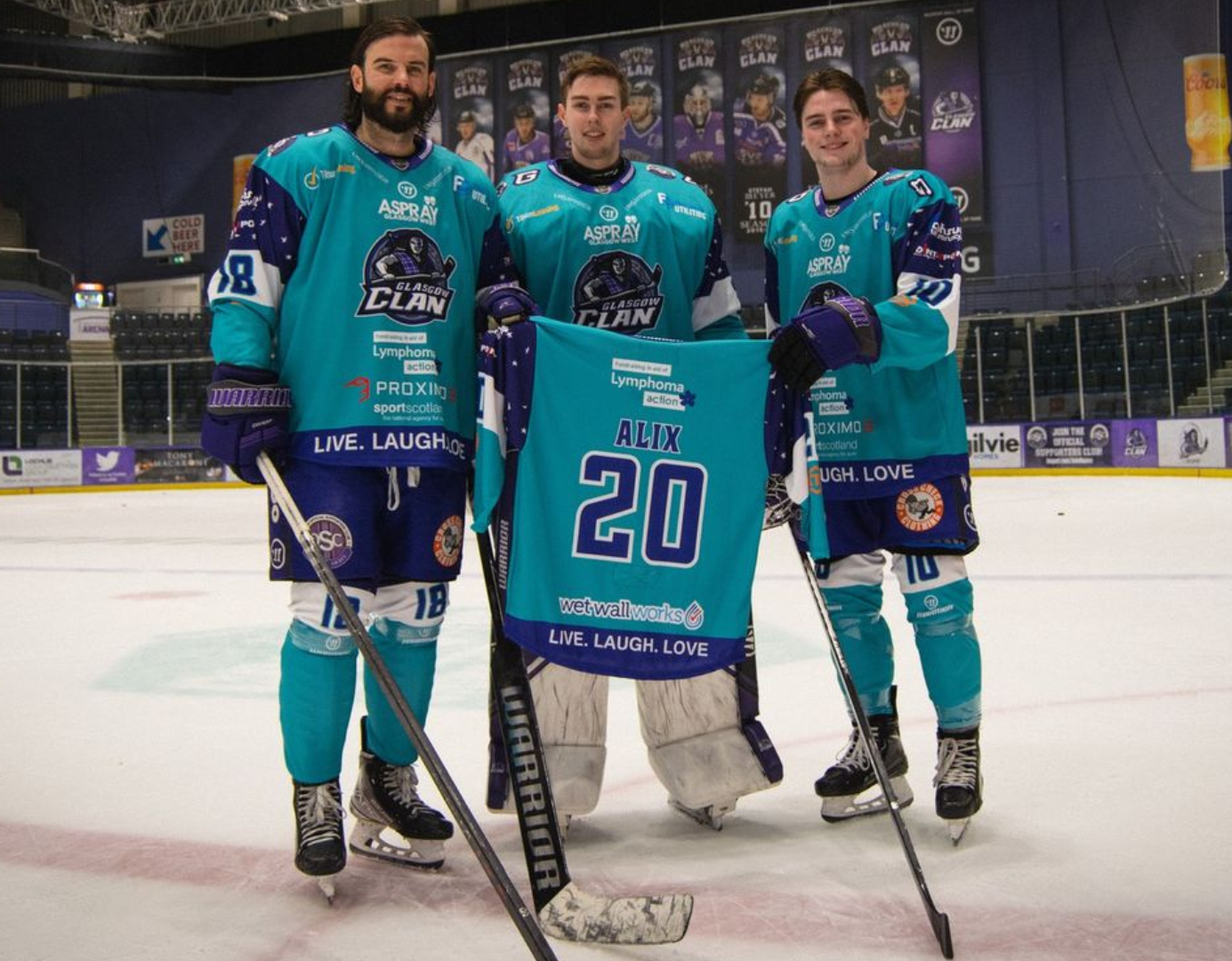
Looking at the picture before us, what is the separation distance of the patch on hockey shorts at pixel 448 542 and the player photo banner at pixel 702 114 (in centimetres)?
1470

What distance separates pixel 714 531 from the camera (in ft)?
6.99

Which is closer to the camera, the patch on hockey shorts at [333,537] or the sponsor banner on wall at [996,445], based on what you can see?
the patch on hockey shorts at [333,537]

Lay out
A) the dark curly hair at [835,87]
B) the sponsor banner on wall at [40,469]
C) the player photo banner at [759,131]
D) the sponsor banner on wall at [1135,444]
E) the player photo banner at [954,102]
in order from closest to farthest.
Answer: the dark curly hair at [835,87] → the sponsor banner on wall at [1135,444] → the sponsor banner on wall at [40,469] → the player photo banner at [954,102] → the player photo banner at [759,131]

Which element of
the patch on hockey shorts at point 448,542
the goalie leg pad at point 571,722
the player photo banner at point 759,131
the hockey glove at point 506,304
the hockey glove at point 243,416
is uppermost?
the player photo banner at point 759,131

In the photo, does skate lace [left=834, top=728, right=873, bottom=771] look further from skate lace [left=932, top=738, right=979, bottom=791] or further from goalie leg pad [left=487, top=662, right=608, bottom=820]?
goalie leg pad [left=487, top=662, right=608, bottom=820]

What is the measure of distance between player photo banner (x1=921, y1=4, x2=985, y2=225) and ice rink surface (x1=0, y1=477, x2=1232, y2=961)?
12.2 meters

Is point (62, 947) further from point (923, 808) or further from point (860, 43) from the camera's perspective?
point (860, 43)

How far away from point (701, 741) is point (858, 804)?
324mm

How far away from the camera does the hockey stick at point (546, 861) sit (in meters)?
1.76

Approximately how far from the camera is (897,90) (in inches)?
627

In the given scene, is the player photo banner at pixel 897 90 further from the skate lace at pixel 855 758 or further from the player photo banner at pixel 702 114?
the skate lace at pixel 855 758

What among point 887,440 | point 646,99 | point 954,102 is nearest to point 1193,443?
point 954,102

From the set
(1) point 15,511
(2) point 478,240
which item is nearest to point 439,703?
(2) point 478,240

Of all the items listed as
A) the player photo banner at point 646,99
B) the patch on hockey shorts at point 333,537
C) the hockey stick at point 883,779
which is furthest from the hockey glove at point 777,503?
the player photo banner at point 646,99
